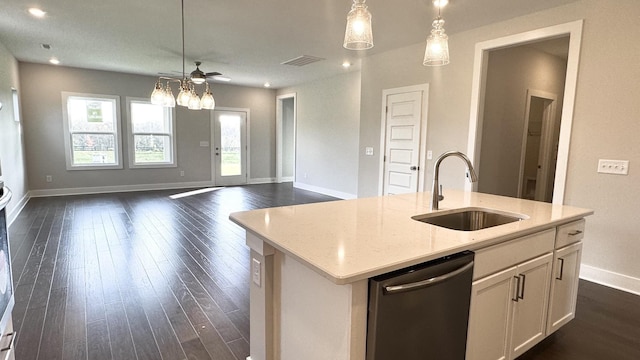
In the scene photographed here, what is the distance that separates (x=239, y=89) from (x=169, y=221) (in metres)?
4.90

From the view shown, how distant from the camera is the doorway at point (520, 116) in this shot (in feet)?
10.7

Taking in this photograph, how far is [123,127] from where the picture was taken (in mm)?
7547

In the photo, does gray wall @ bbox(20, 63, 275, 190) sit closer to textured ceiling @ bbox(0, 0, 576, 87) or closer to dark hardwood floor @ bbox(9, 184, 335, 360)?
textured ceiling @ bbox(0, 0, 576, 87)

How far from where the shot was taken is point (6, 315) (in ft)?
4.21

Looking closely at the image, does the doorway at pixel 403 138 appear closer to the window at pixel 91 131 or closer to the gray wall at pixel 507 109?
the gray wall at pixel 507 109

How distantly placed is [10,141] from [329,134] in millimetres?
5554

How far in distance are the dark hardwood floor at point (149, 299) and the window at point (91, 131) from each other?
105 inches

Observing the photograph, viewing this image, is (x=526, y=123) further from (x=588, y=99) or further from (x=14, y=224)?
(x=14, y=224)

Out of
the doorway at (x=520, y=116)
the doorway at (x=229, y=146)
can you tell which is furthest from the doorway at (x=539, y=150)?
the doorway at (x=229, y=146)

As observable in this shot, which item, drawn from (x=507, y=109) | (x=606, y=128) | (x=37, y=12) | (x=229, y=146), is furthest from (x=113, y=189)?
(x=606, y=128)

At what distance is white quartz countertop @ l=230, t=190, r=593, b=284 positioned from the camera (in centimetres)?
124

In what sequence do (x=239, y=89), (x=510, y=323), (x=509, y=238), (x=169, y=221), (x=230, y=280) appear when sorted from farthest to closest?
1. (x=239, y=89)
2. (x=169, y=221)
3. (x=230, y=280)
4. (x=510, y=323)
5. (x=509, y=238)

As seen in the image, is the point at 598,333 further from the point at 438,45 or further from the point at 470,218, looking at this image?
the point at 438,45

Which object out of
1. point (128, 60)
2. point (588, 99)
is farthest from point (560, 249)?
point (128, 60)
